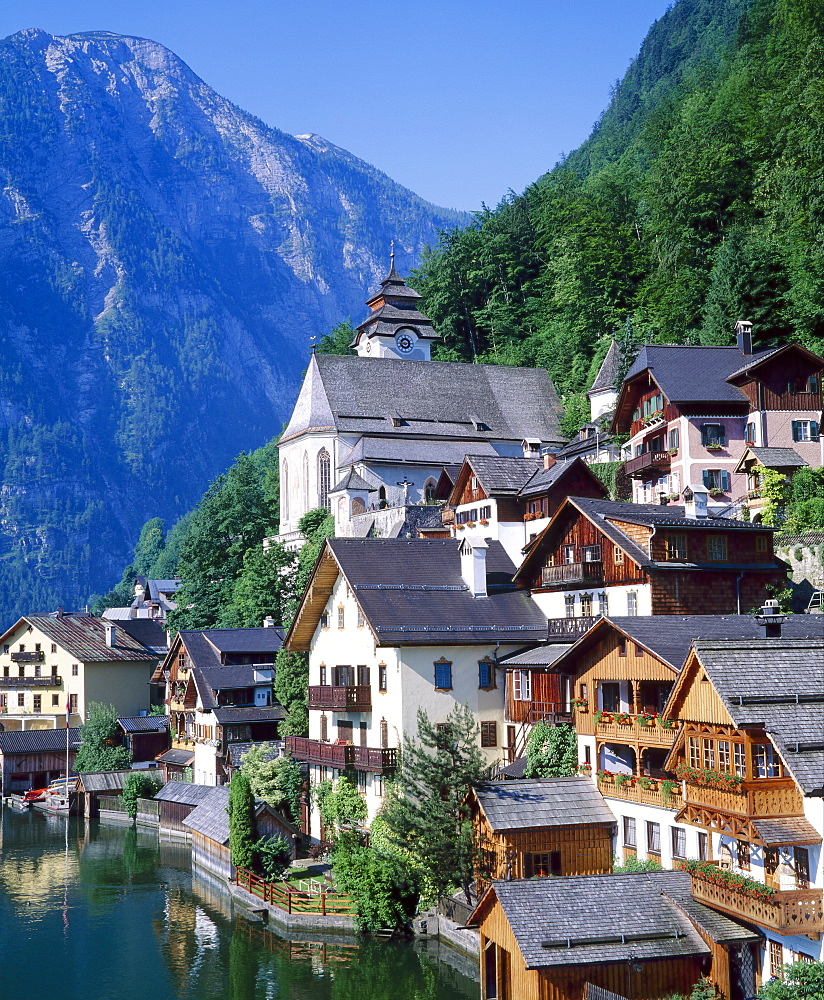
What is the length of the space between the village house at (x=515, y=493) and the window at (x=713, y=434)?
754cm

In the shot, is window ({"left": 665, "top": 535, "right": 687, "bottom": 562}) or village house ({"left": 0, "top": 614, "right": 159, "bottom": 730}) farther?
village house ({"left": 0, "top": 614, "right": 159, "bottom": 730})

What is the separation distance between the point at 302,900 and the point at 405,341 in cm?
8833

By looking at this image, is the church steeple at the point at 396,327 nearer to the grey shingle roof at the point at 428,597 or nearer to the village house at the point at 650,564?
the grey shingle roof at the point at 428,597

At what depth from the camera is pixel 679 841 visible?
32344mm

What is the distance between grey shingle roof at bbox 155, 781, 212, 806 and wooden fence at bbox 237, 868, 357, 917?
13920 mm

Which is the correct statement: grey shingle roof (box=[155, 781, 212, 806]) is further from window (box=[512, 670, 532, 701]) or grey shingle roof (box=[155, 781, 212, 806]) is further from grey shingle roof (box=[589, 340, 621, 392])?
grey shingle roof (box=[589, 340, 621, 392])

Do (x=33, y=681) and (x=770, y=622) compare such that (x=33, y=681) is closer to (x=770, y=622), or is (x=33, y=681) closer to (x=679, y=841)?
(x=679, y=841)

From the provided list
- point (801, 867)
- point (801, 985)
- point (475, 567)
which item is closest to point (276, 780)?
point (475, 567)

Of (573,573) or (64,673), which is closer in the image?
(573,573)

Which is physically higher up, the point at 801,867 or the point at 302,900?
the point at 801,867

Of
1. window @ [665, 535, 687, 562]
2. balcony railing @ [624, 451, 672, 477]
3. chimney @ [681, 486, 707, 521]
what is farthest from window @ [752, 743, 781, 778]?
balcony railing @ [624, 451, 672, 477]

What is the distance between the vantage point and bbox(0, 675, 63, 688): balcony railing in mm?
85562

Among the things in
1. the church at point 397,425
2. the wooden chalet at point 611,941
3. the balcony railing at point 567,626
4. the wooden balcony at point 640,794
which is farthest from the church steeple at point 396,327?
the wooden chalet at point 611,941

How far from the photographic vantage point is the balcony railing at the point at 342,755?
42.4m
